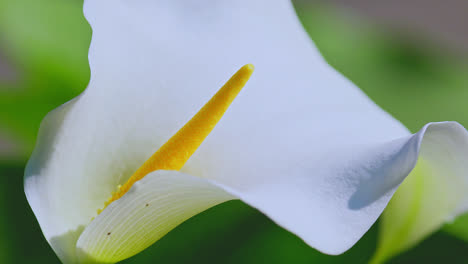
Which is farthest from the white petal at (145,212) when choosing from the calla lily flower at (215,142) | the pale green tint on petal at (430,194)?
the pale green tint on petal at (430,194)

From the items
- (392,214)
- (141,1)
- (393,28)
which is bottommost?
(392,214)

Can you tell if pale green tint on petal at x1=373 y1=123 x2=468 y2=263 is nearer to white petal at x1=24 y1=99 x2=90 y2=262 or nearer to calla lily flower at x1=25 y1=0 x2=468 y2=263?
calla lily flower at x1=25 y1=0 x2=468 y2=263

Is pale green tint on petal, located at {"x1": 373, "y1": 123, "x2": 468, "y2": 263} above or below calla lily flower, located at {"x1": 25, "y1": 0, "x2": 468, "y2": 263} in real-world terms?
below

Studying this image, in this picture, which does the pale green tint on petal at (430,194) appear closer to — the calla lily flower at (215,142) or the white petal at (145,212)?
the calla lily flower at (215,142)

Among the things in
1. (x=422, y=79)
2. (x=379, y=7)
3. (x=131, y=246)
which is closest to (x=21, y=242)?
(x=131, y=246)

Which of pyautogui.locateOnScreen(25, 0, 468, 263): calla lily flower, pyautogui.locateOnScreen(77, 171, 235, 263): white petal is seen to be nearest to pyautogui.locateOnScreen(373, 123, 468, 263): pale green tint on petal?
pyautogui.locateOnScreen(25, 0, 468, 263): calla lily flower

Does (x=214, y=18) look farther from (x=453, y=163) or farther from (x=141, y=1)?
(x=453, y=163)
